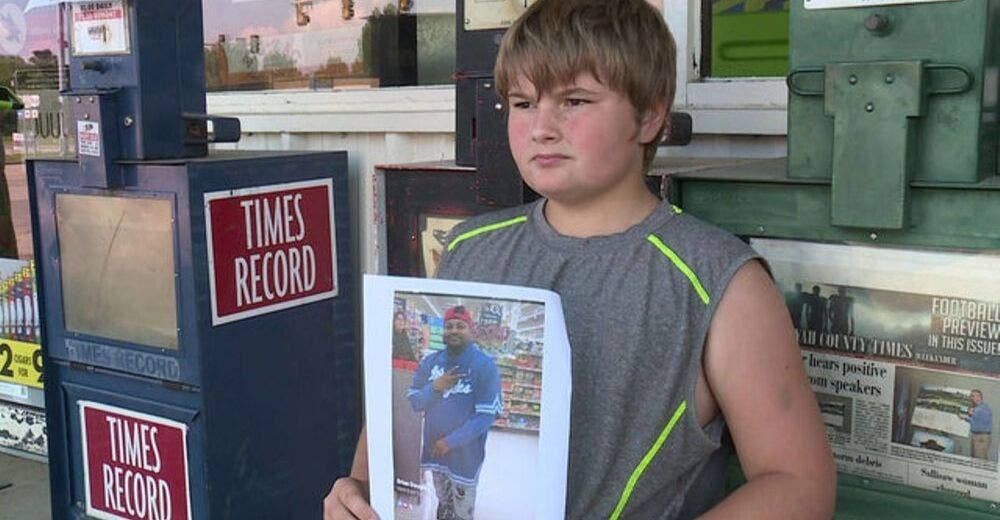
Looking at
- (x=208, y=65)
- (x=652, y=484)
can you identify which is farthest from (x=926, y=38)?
(x=208, y=65)

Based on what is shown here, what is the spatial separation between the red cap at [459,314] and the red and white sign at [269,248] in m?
1.78

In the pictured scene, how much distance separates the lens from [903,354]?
164 centimetres

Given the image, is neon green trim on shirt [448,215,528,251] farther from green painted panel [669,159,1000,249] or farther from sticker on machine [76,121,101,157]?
sticker on machine [76,121,101,157]

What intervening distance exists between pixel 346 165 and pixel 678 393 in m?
2.29

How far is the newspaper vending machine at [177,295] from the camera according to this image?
305cm

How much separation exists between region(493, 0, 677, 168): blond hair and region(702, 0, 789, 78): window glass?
4.86 ft

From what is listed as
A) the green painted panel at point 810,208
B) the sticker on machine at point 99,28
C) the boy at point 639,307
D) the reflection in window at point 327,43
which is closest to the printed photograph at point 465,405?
the boy at point 639,307

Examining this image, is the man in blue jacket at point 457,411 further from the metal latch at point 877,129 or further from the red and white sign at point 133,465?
the red and white sign at point 133,465

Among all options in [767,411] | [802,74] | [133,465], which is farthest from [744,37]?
[133,465]

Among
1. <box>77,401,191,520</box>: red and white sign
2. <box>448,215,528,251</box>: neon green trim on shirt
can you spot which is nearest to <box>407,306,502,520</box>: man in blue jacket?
<box>448,215,528,251</box>: neon green trim on shirt

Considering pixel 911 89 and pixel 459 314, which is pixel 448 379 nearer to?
pixel 459 314

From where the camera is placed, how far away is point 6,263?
16.0 ft

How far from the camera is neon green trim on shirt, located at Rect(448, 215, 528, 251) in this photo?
1.64 metres

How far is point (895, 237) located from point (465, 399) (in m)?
0.69
